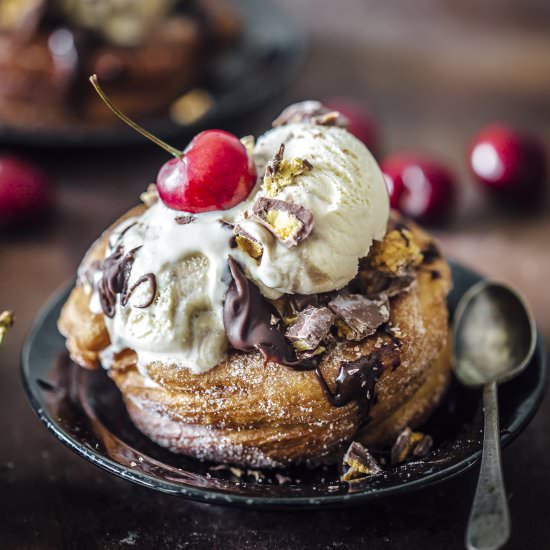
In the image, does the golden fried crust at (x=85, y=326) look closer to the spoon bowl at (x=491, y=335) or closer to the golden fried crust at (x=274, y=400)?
the golden fried crust at (x=274, y=400)

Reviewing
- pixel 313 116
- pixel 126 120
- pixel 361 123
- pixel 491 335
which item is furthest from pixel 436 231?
pixel 126 120

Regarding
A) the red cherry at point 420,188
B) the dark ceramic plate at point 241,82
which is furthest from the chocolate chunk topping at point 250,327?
the dark ceramic plate at point 241,82

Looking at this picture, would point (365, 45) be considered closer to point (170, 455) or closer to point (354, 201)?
point (354, 201)

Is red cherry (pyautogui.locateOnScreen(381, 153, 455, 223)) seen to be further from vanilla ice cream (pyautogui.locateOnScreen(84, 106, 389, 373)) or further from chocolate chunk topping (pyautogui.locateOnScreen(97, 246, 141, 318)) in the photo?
chocolate chunk topping (pyautogui.locateOnScreen(97, 246, 141, 318))

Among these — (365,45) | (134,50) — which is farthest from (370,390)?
(365,45)

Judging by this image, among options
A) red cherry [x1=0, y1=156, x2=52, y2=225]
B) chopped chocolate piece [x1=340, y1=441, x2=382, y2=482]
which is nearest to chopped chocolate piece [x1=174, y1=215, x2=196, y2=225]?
chopped chocolate piece [x1=340, y1=441, x2=382, y2=482]

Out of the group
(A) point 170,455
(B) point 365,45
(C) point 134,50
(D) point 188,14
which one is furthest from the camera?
(B) point 365,45
